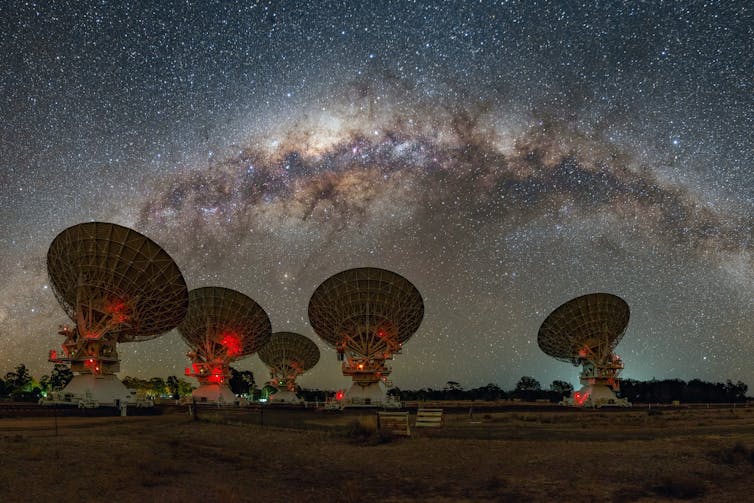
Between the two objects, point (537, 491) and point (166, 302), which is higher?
point (166, 302)

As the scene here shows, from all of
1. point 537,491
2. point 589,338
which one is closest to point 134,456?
point 537,491

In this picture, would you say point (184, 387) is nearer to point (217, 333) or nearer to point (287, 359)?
point (287, 359)

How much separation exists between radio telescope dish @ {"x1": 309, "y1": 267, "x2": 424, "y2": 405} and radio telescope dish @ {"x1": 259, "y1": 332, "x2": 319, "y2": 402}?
112 feet

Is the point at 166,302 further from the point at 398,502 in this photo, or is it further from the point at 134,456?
the point at 398,502

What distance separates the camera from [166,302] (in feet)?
161

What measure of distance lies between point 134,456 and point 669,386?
138 metres

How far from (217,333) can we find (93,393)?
20.1 meters

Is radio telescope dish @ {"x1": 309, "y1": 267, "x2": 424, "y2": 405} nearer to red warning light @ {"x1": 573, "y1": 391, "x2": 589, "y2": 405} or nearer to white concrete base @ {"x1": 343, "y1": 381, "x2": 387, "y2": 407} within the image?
white concrete base @ {"x1": 343, "y1": 381, "x2": 387, "y2": 407}

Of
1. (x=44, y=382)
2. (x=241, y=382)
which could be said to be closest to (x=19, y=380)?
(x=44, y=382)

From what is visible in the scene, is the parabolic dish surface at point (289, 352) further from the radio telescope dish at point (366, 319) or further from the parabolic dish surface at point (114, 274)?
the parabolic dish surface at point (114, 274)

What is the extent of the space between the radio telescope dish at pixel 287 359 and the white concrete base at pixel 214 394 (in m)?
23.4

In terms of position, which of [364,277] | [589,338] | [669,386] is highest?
[364,277]

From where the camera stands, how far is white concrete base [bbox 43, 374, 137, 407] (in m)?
48.1

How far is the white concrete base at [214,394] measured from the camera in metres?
68.7
